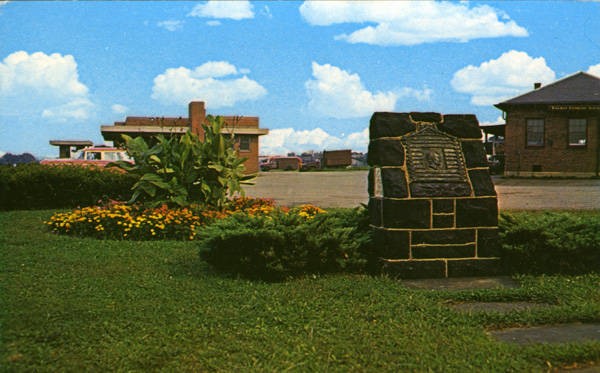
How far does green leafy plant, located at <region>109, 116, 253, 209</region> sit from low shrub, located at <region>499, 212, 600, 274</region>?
5.43 metres

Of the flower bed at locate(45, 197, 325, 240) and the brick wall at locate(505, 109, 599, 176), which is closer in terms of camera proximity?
the flower bed at locate(45, 197, 325, 240)

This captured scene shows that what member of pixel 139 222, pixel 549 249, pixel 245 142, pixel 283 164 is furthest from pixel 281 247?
pixel 283 164

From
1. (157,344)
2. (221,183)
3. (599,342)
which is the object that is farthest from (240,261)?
(221,183)

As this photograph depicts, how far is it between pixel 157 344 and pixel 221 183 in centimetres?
655

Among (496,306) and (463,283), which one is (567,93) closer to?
(463,283)

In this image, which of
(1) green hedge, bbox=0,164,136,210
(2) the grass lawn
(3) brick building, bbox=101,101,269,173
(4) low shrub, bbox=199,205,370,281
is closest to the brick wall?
(3) brick building, bbox=101,101,269,173

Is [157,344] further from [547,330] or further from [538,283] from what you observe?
[538,283]

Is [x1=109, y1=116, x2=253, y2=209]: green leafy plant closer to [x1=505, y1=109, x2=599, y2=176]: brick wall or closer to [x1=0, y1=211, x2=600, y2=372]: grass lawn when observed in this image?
[x1=0, y1=211, x2=600, y2=372]: grass lawn

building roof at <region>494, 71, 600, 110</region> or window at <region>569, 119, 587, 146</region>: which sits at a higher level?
building roof at <region>494, 71, 600, 110</region>

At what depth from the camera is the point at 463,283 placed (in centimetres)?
619

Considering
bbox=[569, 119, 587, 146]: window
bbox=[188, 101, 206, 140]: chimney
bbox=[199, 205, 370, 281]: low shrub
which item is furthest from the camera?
bbox=[188, 101, 206, 140]: chimney

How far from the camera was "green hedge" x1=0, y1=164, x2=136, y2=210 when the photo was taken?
13817mm

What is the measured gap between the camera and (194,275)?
647 cm

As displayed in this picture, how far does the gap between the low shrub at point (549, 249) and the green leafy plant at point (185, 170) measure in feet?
17.8
